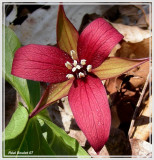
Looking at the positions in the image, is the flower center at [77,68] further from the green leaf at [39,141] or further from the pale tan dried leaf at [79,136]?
the pale tan dried leaf at [79,136]

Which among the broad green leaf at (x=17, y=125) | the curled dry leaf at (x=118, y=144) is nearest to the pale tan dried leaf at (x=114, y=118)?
the curled dry leaf at (x=118, y=144)

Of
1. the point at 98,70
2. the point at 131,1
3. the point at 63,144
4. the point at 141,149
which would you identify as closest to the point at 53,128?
the point at 63,144

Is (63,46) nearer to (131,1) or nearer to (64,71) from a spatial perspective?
(64,71)

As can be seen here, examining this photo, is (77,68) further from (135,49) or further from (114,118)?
(135,49)

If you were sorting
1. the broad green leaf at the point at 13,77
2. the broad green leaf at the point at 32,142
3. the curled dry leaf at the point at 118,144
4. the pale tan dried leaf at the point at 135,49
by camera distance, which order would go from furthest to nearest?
the pale tan dried leaf at the point at 135,49 < the curled dry leaf at the point at 118,144 < the broad green leaf at the point at 13,77 < the broad green leaf at the point at 32,142

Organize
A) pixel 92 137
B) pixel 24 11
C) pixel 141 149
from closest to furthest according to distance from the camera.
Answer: pixel 92 137
pixel 141 149
pixel 24 11

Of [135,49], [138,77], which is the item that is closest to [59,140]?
[138,77]
